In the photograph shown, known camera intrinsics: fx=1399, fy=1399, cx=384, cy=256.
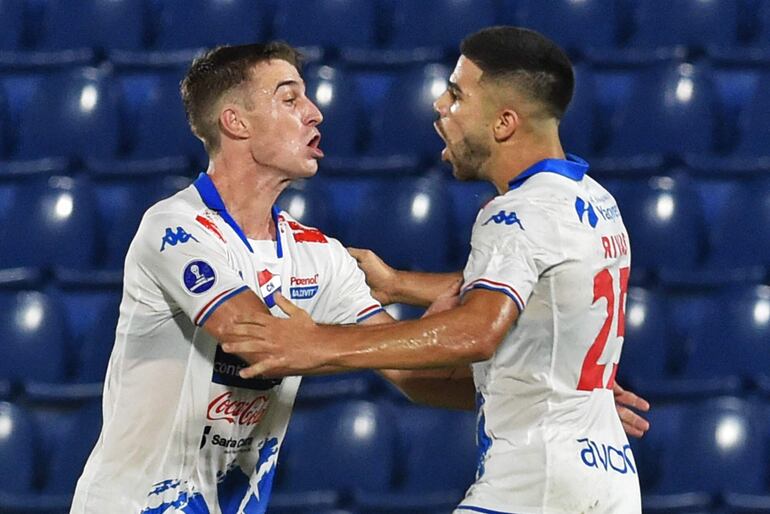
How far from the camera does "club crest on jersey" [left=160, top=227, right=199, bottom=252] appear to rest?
2422mm

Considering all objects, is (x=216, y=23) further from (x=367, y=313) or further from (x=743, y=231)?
(x=367, y=313)

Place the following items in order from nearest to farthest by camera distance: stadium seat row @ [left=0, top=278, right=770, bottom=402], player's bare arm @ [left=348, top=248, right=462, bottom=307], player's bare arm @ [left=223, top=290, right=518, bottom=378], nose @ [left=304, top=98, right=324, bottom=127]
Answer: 1. player's bare arm @ [left=223, top=290, right=518, bottom=378]
2. nose @ [left=304, top=98, right=324, bottom=127]
3. player's bare arm @ [left=348, top=248, right=462, bottom=307]
4. stadium seat row @ [left=0, top=278, right=770, bottom=402]

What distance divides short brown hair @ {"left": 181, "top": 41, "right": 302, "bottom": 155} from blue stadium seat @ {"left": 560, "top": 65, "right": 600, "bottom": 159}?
1.57 metres

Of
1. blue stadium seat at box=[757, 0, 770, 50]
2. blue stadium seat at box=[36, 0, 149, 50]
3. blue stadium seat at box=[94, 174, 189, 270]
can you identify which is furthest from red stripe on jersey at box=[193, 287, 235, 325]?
blue stadium seat at box=[757, 0, 770, 50]

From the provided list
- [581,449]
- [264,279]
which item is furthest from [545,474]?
[264,279]

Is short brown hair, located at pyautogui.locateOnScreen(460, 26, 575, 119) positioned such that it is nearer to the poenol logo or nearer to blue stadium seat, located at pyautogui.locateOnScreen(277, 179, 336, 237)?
the poenol logo

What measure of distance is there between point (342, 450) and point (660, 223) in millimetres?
1113

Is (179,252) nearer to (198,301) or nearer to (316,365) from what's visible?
(198,301)

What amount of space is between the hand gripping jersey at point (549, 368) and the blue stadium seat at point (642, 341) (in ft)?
4.29

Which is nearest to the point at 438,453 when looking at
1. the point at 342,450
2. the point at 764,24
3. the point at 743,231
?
the point at 342,450

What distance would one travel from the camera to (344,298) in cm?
272

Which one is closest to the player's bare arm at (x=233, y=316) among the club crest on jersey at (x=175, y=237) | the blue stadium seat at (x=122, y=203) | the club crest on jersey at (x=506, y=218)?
the club crest on jersey at (x=175, y=237)

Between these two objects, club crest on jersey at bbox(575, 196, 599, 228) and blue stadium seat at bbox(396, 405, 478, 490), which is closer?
club crest on jersey at bbox(575, 196, 599, 228)

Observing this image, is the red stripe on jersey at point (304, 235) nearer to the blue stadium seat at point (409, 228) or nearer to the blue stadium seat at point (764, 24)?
the blue stadium seat at point (409, 228)
